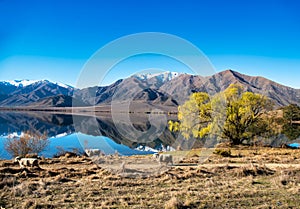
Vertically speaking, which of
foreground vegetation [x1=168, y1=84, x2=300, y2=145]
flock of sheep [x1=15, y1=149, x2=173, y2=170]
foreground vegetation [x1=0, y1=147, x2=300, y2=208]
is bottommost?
foreground vegetation [x1=0, y1=147, x2=300, y2=208]

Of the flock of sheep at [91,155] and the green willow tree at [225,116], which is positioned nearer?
the flock of sheep at [91,155]

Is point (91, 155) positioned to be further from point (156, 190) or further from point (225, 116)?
point (225, 116)

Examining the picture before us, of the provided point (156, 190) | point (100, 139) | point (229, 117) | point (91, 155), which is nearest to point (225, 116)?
point (229, 117)

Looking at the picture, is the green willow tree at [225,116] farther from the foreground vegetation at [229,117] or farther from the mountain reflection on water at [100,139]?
the mountain reflection on water at [100,139]

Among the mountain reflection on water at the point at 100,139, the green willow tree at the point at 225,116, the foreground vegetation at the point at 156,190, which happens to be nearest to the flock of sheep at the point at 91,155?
the foreground vegetation at the point at 156,190

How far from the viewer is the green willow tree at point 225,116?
134ft

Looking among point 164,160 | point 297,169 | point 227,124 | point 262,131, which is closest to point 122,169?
point 164,160

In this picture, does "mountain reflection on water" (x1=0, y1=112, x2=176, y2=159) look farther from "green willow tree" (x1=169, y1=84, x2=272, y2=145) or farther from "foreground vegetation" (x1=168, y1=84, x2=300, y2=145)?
"green willow tree" (x1=169, y1=84, x2=272, y2=145)

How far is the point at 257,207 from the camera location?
446 inches

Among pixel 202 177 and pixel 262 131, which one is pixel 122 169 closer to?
pixel 202 177

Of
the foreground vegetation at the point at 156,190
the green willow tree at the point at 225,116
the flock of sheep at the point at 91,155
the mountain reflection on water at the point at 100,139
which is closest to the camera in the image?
the foreground vegetation at the point at 156,190

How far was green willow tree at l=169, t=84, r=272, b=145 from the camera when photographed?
40.8 metres

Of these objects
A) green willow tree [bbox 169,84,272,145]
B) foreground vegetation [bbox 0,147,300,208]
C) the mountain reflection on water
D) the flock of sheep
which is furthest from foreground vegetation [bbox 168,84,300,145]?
foreground vegetation [bbox 0,147,300,208]

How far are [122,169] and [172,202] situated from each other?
9103 millimetres
